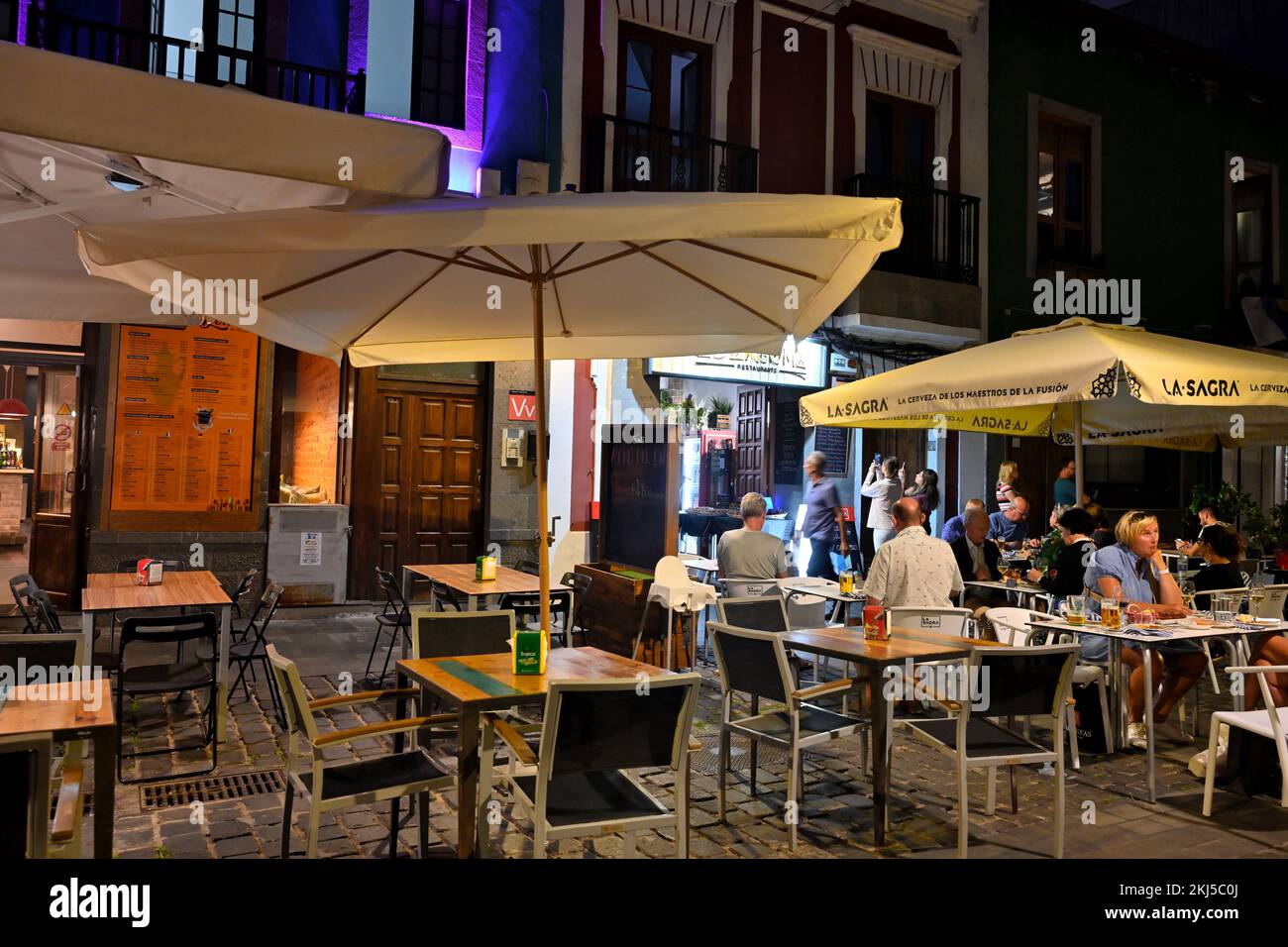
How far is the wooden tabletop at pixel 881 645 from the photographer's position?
174 inches

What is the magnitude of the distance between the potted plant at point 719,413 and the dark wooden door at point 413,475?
12.8 feet

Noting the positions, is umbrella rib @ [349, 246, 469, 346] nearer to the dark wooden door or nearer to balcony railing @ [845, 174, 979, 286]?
the dark wooden door

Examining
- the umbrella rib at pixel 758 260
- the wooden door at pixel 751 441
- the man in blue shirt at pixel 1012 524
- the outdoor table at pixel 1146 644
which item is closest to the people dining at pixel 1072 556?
the outdoor table at pixel 1146 644

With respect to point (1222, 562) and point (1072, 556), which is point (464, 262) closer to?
point (1072, 556)

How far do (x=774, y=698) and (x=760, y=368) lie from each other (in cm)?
827

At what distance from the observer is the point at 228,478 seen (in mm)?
9570

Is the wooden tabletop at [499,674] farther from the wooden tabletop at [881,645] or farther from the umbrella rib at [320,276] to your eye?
the umbrella rib at [320,276]

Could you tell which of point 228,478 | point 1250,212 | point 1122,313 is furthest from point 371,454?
point 1250,212

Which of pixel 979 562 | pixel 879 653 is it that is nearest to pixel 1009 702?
pixel 879 653

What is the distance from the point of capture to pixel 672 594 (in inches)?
280

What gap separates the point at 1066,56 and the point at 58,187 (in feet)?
49.5

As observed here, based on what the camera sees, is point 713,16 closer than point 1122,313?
Yes

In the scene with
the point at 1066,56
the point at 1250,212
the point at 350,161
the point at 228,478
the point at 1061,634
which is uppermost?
the point at 1066,56

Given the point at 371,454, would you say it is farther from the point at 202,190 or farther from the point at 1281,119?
the point at 1281,119
